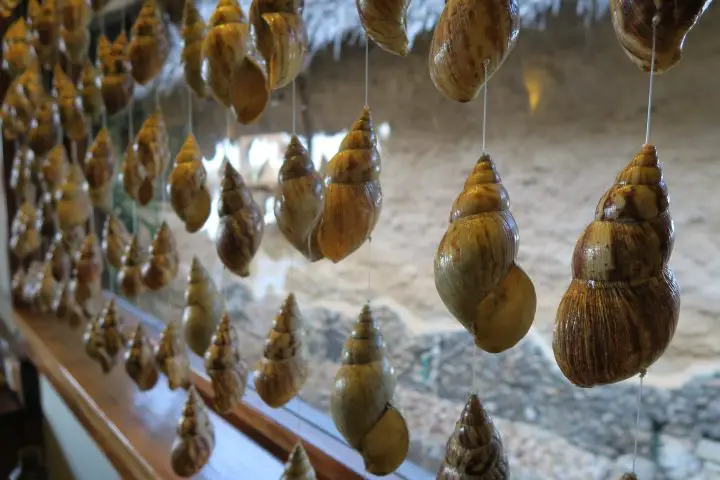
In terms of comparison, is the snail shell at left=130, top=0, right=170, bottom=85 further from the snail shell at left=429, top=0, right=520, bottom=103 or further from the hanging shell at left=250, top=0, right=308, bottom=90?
the snail shell at left=429, top=0, right=520, bottom=103

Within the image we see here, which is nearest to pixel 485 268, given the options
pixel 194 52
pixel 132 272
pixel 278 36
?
pixel 278 36

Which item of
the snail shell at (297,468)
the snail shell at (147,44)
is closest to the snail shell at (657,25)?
the snail shell at (297,468)

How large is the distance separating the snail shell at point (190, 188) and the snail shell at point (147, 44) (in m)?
0.10

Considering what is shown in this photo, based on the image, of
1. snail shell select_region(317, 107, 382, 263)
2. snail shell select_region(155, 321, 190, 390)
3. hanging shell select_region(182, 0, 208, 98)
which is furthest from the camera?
snail shell select_region(155, 321, 190, 390)

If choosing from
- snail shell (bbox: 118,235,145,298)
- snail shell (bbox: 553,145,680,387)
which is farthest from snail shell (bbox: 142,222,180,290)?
snail shell (bbox: 553,145,680,387)

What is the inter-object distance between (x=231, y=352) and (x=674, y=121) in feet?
1.08

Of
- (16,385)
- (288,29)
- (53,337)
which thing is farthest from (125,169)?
(16,385)

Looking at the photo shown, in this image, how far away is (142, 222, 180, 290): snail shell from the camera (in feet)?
1.78

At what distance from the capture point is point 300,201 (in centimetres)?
33

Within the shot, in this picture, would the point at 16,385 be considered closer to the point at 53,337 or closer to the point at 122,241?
the point at 53,337

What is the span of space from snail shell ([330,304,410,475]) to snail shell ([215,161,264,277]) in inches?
4.2

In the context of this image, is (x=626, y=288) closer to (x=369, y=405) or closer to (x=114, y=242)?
(x=369, y=405)

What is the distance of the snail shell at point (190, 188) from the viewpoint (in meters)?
0.45

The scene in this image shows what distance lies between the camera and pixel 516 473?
1.55 feet
